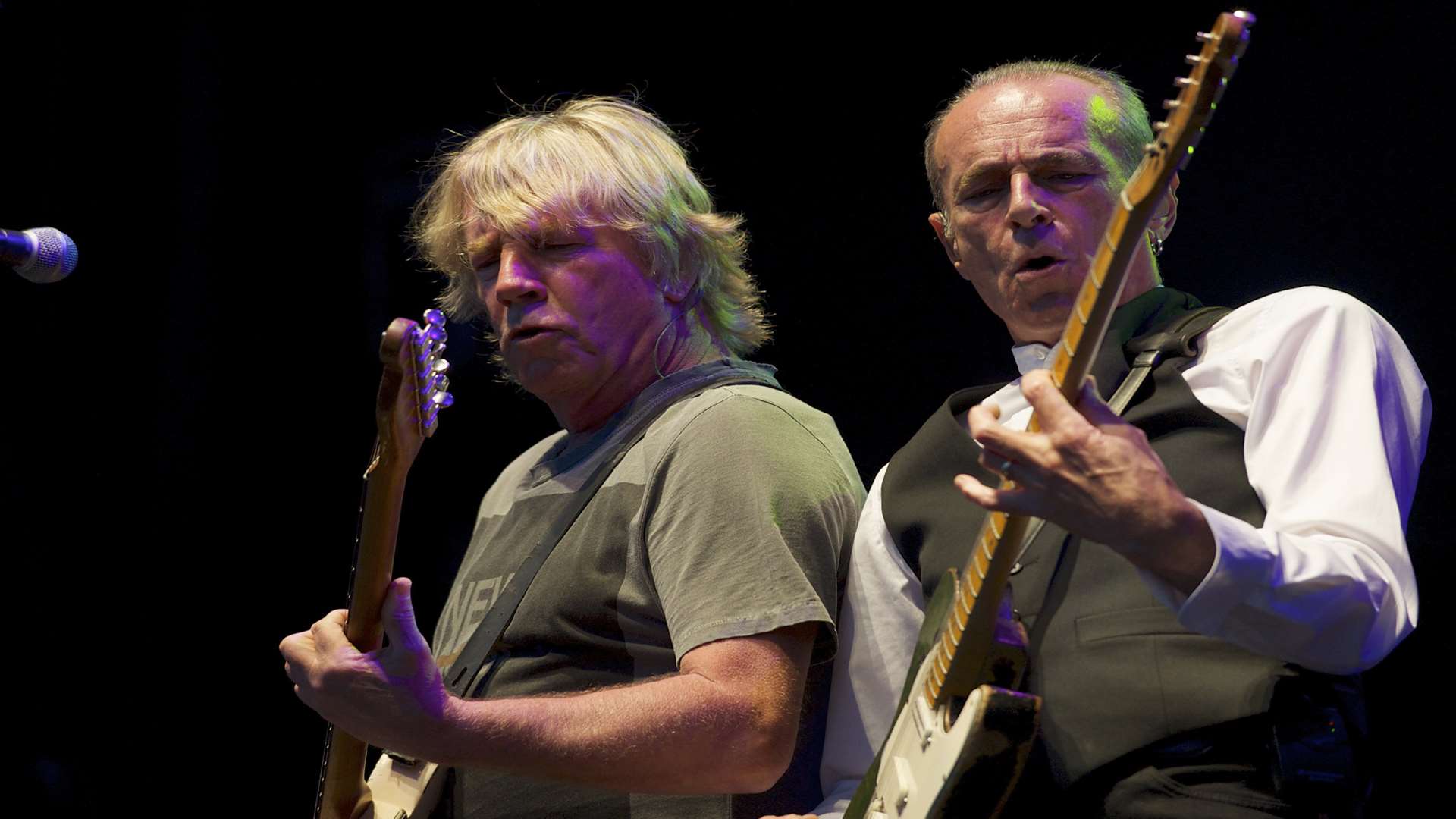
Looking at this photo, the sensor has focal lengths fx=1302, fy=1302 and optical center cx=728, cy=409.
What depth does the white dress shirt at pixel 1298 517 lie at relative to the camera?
129cm

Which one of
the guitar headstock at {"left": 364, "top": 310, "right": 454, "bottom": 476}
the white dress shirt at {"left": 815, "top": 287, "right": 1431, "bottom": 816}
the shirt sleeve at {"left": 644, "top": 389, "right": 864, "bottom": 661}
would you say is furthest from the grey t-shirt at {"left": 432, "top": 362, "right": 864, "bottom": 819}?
the guitar headstock at {"left": 364, "top": 310, "right": 454, "bottom": 476}

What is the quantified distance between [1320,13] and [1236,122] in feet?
0.80

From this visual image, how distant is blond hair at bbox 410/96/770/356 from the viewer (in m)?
2.40

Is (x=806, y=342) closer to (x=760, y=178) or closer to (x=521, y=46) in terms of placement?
(x=760, y=178)

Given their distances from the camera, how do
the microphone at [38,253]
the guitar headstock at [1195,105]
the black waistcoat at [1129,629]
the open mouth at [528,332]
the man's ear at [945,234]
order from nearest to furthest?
the guitar headstock at [1195,105] < the black waistcoat at [1129,629] < the microphone at [38,253] < the man's ear at [945,234] < the open mouth at [528,332]

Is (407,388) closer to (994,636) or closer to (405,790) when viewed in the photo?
(405,790)

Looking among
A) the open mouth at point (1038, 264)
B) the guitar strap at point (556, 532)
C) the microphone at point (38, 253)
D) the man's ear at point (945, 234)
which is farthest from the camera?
the man's ear at point (945, 234)

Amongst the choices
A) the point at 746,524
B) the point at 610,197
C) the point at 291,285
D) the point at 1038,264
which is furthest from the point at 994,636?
the point at 291,285

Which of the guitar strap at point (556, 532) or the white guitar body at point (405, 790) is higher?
the guitar strap at point (556, 532)

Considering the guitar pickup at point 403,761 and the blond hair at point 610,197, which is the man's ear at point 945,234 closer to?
the blond hair at point 610,197

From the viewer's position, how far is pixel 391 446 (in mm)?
1834

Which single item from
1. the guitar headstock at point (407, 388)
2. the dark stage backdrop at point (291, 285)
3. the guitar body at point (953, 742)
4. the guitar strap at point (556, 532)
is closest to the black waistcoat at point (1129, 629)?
the guitar body at point (953, 742)

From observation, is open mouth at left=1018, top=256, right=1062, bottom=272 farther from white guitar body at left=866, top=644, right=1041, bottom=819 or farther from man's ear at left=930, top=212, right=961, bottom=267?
white guitar body at left=866, top=644, right=1041, bottom=819

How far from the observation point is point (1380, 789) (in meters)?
2.18
